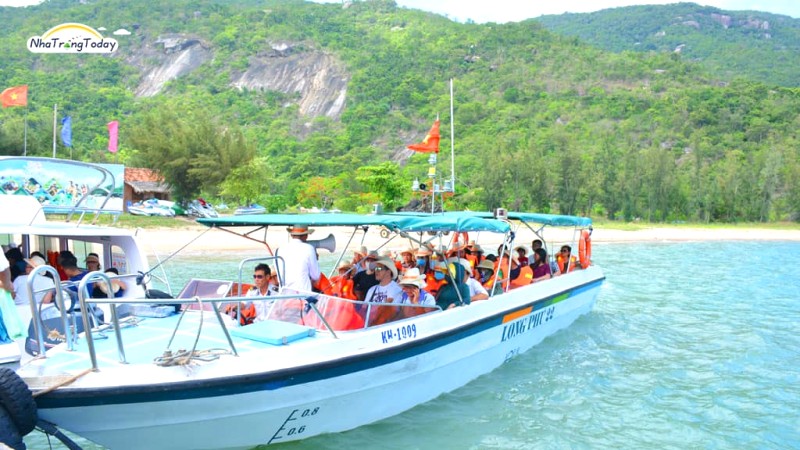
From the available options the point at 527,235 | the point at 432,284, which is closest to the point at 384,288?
the point at 432,284

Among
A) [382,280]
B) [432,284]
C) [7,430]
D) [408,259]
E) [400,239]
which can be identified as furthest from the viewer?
[400,239]

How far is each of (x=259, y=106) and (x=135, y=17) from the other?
49459 mm

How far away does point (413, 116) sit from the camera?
9175cm

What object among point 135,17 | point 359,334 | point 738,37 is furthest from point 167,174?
point 738,37

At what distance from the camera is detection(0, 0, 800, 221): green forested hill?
50.1 m

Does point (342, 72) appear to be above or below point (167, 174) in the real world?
above

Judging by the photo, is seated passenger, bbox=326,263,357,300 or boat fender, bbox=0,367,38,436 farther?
seated passenger, bbox=326,263,357,300

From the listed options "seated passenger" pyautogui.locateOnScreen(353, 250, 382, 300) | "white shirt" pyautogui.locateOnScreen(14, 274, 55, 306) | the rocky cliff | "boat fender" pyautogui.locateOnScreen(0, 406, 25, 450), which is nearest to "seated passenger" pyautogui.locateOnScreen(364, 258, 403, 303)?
"seated passenger" pyautogui.locateOnScreen(353, 250, 382, 300)

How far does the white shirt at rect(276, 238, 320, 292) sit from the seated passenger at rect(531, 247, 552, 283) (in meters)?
4.52

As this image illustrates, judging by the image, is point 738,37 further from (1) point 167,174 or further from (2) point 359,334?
(2) point 359,334

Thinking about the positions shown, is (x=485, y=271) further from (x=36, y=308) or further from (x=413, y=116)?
(x=413, y=116)

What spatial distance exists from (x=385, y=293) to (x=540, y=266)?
445cm

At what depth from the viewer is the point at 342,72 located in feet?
366

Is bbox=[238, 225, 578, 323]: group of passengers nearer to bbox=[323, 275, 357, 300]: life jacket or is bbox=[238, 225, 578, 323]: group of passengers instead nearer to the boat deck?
bbox=[323, 275, 357, 300]: life jacket
